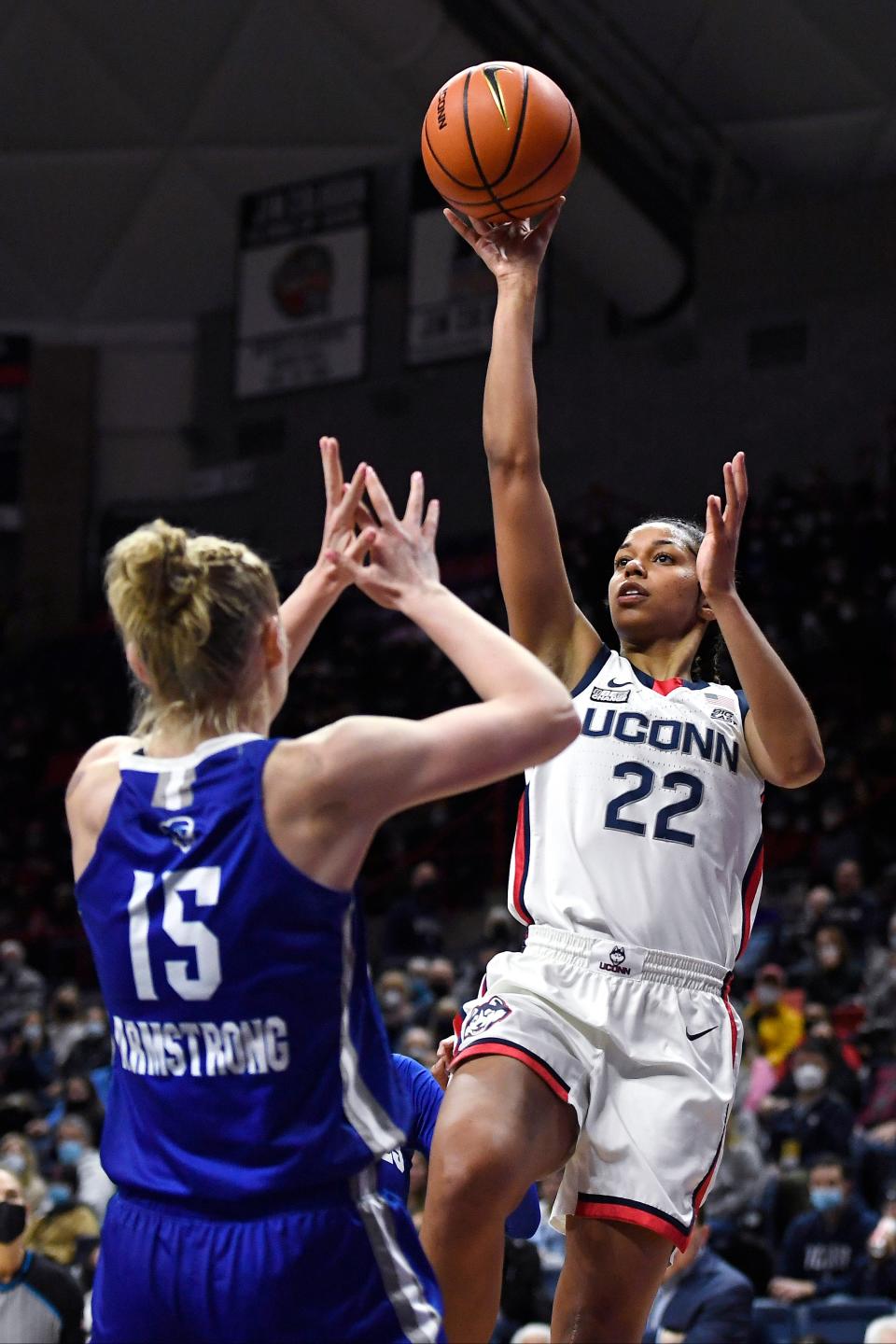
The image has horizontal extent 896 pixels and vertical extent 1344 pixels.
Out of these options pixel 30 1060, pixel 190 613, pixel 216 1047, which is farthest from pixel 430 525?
pixel 30 1060

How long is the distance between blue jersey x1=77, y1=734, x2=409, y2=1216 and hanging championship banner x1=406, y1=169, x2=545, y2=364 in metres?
17.4

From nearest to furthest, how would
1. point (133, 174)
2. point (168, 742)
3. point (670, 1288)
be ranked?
point (168, 742) < point (670, 1288) < point (133, 174)

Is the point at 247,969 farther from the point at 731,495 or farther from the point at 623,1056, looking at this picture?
the point at 731,495

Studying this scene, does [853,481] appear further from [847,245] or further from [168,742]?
[168,742]

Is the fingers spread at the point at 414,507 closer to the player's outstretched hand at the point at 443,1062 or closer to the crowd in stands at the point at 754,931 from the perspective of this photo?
the player's outstretched hand at the point at 443,1062

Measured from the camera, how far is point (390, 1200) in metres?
2.77

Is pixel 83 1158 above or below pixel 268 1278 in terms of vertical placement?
below

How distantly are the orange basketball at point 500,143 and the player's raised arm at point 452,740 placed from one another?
1909 mm

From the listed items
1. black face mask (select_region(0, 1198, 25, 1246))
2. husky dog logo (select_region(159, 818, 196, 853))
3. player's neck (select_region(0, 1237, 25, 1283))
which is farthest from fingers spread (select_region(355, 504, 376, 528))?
player's neck (select_region(0, 1237, 25, 1283))

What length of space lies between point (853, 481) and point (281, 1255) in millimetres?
19080

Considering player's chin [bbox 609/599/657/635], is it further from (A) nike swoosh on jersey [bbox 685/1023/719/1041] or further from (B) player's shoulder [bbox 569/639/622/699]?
(A) nike swoosh on jersey [bbox 685/1023/719/1041]

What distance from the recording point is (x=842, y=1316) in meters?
7.78

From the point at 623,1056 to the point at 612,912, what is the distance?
0.32 metres

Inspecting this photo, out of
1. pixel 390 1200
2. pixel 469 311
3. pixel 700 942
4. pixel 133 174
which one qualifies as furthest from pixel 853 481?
pixel 390 1200
